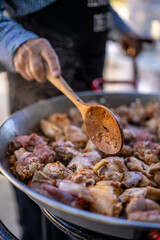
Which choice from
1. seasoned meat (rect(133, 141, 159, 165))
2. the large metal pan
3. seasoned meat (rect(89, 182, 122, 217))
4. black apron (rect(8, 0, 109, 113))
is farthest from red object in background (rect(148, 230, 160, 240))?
black apron (rect(8, 0, 109, 113))

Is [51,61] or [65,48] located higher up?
[51,61]

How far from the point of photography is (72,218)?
121 cm

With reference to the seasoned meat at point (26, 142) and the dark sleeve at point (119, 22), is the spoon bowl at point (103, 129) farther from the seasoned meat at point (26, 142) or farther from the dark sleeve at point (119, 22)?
the dark sleeve at point (119, 22)

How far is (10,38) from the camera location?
200cm

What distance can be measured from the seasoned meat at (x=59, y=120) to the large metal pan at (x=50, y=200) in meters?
0.10

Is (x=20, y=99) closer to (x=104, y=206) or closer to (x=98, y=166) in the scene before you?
(x=98, y=166)

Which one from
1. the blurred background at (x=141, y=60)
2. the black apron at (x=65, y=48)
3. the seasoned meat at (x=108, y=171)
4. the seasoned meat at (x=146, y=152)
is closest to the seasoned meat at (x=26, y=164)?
the seasoned meat at (x=108, y=171)

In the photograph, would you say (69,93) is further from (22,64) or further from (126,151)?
(126,151)

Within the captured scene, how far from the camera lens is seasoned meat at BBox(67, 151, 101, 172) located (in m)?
1.57

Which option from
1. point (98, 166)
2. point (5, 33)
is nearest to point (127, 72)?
point (5, 33)

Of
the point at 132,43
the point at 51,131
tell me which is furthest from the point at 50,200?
the point at 132,43

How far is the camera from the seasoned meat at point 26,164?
1.51 metres

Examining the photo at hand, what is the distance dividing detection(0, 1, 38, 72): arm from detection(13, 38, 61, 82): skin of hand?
0.04m

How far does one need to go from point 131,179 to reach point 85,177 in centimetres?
27
